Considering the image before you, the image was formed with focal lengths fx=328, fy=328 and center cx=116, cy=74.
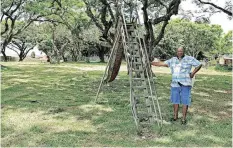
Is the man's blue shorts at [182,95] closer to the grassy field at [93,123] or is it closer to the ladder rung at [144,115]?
the grassy field at [93,123]

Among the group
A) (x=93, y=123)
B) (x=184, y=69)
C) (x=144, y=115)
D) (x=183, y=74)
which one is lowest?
(x=93, y=123)

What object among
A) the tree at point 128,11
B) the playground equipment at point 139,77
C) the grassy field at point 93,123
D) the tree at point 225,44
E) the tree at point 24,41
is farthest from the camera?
the tree at point 225,44

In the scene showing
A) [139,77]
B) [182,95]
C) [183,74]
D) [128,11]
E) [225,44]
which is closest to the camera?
[183,74]

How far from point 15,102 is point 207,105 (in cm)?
594

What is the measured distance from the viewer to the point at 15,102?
10.0 meters

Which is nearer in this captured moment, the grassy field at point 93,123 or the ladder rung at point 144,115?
the grassy field at point 93,123

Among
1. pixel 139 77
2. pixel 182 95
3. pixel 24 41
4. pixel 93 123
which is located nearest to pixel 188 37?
pixel 24 41

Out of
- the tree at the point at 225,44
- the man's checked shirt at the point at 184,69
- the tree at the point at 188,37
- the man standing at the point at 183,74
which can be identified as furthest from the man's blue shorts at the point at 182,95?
the tree at the point at 225,44

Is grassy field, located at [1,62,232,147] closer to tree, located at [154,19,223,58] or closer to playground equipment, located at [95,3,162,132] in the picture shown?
playground equipment, located at [95,3,162,132]

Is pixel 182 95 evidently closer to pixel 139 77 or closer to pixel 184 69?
pixel 184 69

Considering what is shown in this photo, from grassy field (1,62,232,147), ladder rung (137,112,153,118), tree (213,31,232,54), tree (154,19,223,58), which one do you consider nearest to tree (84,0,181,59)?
grassy field (1,62,232,147)

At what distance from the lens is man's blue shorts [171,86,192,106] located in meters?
7.50

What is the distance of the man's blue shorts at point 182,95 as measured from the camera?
7.50 metres

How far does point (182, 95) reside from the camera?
7543mm
